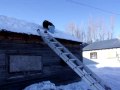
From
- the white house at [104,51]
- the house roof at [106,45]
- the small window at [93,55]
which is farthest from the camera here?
the small window at [93,55]

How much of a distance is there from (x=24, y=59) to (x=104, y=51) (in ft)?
96.0

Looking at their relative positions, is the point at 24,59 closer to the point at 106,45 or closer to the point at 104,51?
the point at 104,51

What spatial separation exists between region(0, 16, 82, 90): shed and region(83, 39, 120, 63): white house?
24.6 meters

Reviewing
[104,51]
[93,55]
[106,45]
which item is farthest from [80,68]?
[93,55]

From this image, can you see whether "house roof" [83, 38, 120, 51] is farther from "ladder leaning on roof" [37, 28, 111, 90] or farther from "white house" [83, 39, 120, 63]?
"ladder leaning on roof" [37, 28, 111, 90]

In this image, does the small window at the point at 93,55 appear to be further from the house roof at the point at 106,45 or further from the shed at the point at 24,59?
the shed at the point at 24,59

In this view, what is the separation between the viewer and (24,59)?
37.7 feet

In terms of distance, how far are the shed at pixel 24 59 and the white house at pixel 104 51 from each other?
2463cm

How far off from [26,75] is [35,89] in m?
0.97

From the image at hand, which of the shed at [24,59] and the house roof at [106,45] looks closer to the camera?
the shed at [24,59]

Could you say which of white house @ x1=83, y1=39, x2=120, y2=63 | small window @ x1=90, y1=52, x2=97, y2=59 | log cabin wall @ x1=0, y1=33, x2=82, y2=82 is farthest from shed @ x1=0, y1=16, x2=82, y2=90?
small window @ x1=90, y1=52, x2=97, y2=59

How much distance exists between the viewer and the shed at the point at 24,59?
1061cm

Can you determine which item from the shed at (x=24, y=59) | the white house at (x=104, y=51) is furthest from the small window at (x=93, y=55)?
the shed at (x=24, y=59)

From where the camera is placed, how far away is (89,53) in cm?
4269
